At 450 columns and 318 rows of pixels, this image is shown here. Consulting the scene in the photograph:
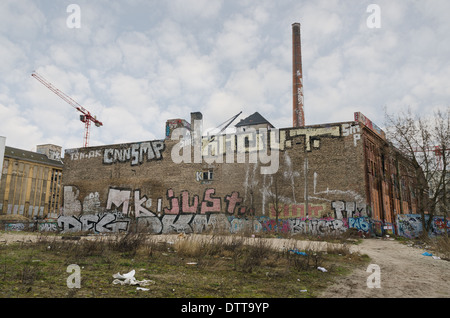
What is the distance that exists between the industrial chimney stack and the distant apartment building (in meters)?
39.0

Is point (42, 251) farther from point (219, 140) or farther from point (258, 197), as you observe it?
point (219, 140)

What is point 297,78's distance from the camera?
32250 mm

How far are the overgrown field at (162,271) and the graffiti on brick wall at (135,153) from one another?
17.9m

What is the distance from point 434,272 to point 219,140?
18.9 m

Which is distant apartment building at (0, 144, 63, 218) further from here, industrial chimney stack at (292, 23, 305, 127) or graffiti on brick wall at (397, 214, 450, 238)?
graffiti on brick wall at (397, 214, 450, 238)

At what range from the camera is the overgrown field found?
4566 millimetres

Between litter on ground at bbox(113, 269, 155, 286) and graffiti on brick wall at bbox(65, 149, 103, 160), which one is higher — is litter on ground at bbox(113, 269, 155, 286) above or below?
below

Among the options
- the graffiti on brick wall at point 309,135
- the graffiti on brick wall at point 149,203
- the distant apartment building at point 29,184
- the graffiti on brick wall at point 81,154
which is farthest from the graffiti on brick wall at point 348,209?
the distant apartment building at point 29,184

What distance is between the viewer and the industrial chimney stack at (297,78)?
103ft

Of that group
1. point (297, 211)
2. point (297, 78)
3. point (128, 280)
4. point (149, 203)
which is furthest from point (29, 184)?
point (128, 280)

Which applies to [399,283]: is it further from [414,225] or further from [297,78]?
[297,78]

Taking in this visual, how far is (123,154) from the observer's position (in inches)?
1093

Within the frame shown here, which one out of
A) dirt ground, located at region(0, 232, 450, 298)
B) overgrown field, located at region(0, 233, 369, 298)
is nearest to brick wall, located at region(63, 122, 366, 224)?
overgrown field, located at region(0, 233, 369, 298)

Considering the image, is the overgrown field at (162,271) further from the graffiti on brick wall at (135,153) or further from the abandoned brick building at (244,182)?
the graffiti on brick wall at (135,153)
